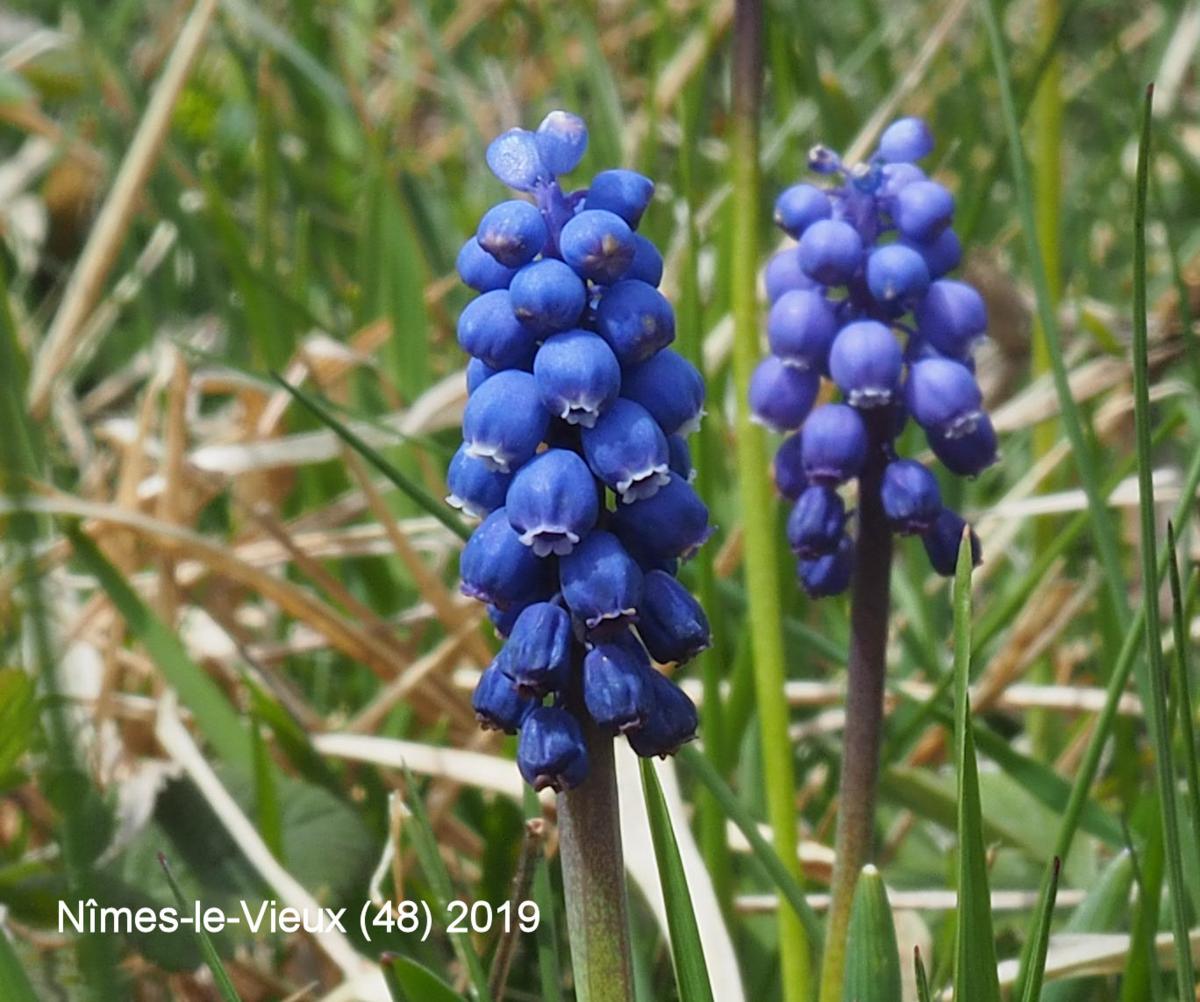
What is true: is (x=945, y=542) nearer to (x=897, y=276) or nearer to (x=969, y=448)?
(x=969, y=448)

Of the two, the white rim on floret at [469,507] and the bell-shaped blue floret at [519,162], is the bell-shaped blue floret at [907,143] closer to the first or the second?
the bell-shaped blue floret at [519,162]

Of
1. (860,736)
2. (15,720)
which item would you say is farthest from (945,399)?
(15,720)

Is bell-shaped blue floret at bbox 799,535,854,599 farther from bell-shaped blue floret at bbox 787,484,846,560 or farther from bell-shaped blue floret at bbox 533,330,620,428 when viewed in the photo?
bell-shaped blue floret at bbox 533,330,620,428

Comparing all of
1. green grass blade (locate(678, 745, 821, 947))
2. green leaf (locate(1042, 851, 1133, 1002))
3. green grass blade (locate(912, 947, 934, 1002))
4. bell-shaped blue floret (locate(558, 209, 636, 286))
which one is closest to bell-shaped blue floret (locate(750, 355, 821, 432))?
green grass blade (locate(678, 745, 821, 947))

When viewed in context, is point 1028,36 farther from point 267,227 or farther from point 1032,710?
point 1032,710

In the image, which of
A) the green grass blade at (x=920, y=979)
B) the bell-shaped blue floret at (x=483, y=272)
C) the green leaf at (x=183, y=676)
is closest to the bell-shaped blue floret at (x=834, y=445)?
the bell-shaped blue floret at (x=483, y=272)
